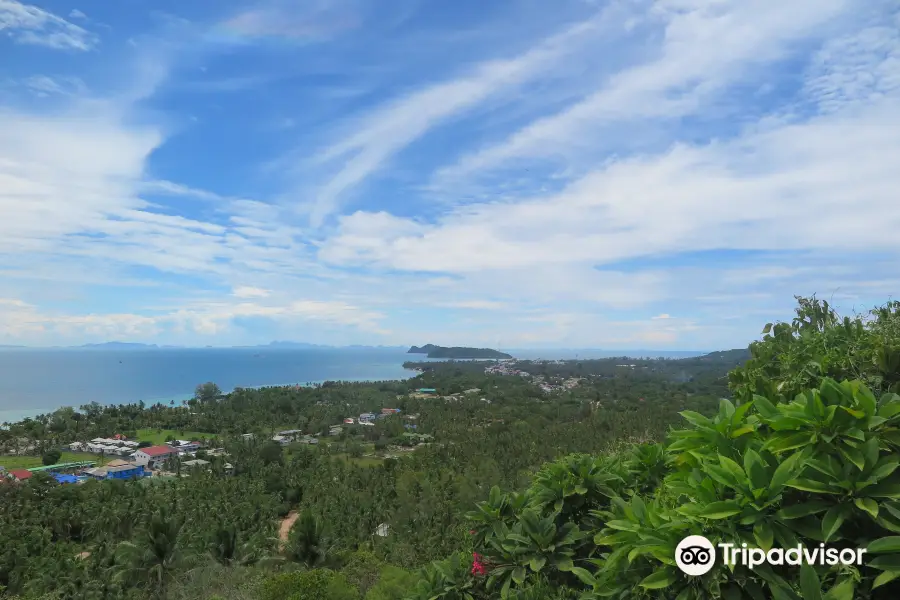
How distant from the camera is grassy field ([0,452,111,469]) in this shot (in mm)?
44247

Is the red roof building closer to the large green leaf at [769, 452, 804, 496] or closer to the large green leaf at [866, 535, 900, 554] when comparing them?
the large green leaf at [769, 452, 804, 496]

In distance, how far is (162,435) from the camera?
57.5 metres

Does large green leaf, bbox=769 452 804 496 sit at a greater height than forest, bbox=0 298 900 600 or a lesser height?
greater

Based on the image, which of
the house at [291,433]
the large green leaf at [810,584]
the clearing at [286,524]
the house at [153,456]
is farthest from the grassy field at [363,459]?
the large green leaf at [810,584]

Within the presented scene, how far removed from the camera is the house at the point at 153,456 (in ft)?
148

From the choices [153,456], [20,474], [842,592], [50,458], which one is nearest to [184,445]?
[153,456]

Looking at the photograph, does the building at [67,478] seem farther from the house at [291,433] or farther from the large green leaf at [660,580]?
the large green leaf at [660,580]

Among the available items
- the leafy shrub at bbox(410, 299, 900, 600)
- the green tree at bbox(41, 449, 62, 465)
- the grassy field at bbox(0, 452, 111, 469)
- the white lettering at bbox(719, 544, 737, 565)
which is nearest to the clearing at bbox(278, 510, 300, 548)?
the grassy field at bbox(0, 452, 111, 469)

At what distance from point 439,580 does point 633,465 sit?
1549mm

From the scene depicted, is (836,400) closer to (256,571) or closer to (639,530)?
(639,530)

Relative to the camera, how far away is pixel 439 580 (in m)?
3.39

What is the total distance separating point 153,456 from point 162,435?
12.8 m

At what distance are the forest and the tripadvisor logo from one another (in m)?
0.03

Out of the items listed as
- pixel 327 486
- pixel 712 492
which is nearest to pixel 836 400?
pixel 712 492
